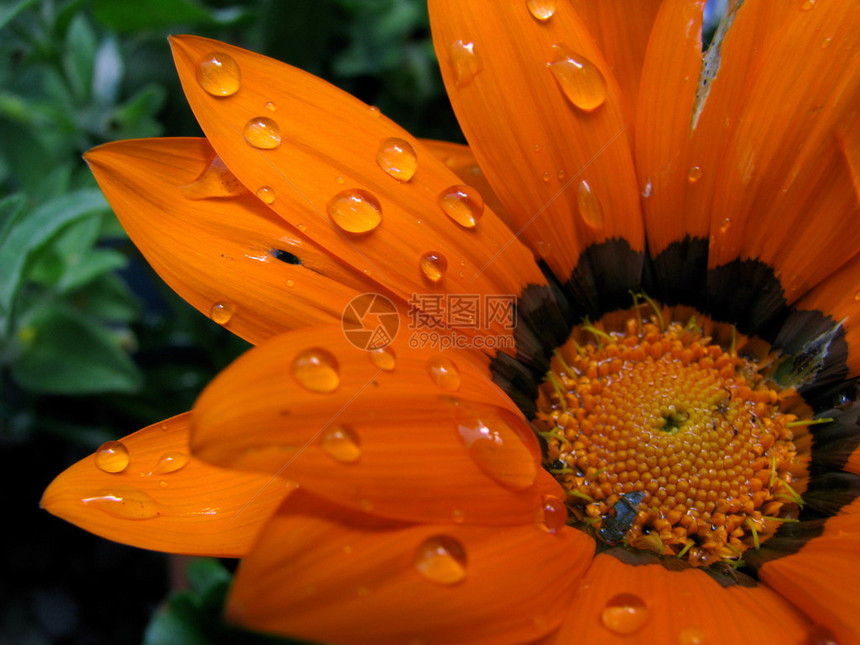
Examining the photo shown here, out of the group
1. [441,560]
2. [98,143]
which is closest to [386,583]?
[441,560]

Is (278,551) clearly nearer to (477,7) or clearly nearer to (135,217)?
(135,217)

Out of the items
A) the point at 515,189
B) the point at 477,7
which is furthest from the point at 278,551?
the point at 477,7

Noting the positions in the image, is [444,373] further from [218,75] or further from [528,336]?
[218,75]

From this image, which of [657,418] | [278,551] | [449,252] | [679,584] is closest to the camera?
[278,551]

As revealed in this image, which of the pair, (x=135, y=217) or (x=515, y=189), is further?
(x=515, y=189)

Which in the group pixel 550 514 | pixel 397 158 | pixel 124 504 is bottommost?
pixel 124 504

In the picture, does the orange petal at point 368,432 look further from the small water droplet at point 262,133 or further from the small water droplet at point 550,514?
the small water droplet at point 262,133

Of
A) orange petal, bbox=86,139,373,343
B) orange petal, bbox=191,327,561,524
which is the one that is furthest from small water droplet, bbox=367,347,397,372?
orange petal, bbox=86,139,373,343
